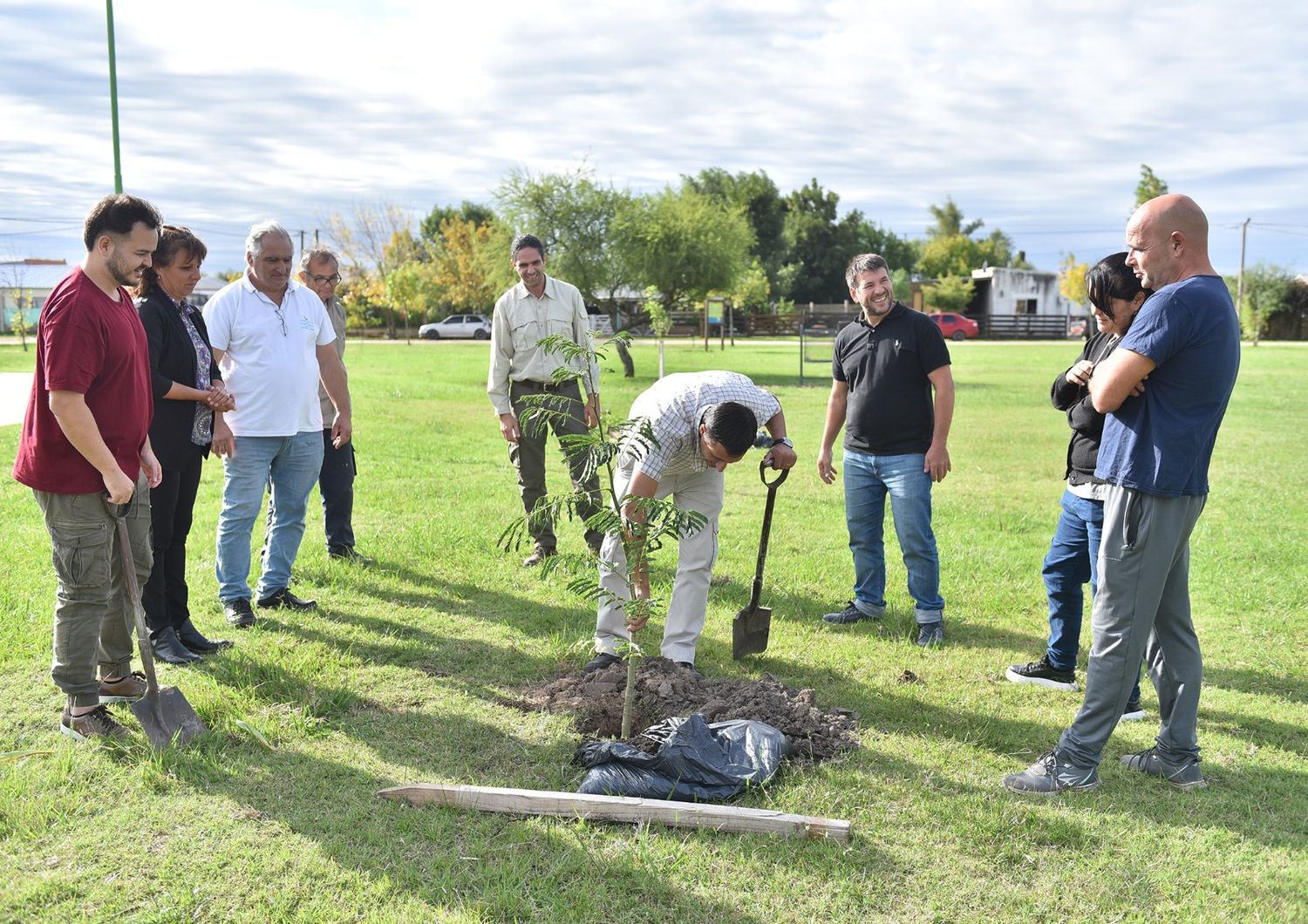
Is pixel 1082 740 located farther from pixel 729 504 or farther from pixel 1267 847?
pixel 729 504

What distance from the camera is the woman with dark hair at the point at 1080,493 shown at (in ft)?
13.7

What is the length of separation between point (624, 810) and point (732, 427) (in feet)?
5.22

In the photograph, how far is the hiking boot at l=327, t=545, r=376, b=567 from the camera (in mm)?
6969

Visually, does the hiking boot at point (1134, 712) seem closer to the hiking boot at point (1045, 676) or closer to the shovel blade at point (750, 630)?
the hiking boot at point (1045, 676)

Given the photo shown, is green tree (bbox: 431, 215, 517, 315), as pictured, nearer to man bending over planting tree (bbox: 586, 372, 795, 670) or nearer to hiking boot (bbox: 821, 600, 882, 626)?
A: hiking boot (bbox: 821, 600, 882, 626)

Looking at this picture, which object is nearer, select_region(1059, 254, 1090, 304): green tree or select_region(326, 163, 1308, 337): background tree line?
select_region(326, 163, 1308, 337): background tree line

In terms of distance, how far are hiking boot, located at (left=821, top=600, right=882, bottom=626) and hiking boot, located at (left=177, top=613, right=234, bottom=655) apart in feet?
11.6

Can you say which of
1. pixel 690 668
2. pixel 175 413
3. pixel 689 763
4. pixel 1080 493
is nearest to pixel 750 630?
pixel 690 668

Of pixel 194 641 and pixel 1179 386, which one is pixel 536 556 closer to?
pixel 194 641

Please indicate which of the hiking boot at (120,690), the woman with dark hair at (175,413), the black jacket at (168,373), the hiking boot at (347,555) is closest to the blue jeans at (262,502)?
the woman with dark hair at (175,413)

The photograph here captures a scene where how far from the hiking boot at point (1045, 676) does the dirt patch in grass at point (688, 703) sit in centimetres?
109

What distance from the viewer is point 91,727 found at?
417cm

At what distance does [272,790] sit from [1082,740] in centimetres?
322

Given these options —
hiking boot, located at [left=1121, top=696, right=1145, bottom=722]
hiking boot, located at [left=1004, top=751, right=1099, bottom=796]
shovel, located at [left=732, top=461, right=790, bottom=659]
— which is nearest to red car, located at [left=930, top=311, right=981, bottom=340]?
shovel, located at [left=732, top=461, right=790, bottom=659]
